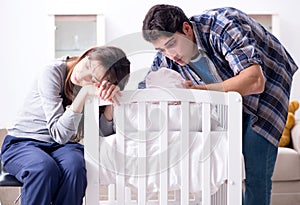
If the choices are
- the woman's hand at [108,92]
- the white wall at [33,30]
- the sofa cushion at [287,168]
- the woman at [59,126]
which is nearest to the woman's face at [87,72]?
the woman at [59,126]

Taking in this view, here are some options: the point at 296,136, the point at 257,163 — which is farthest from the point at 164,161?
the point at 296,136

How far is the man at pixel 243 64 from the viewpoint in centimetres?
184

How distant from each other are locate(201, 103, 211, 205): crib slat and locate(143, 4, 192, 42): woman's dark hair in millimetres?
330

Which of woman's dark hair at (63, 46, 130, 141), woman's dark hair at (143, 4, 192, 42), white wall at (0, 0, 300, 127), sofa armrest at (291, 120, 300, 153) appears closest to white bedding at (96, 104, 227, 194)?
woman's dark hair at (63, 46, 130, 141)

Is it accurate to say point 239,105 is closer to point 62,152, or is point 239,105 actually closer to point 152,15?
point 152,15

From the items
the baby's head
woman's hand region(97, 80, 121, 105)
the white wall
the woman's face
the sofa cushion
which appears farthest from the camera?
the white wall

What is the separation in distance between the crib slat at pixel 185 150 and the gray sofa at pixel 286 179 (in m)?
1.68

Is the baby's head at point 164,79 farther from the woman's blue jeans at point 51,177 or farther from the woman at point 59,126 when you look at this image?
the woman's blue jeans at point 51,177

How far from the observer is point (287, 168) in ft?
10.7

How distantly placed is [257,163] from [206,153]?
15.4 inches

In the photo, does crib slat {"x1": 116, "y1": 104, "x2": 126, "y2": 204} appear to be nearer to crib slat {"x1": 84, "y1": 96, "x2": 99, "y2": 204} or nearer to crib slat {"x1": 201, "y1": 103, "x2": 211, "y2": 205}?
crib slat {"x1": 84, "y1": 96, "x2": 99, "y2": 204}

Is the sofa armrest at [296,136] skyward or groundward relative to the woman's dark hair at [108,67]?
groundward

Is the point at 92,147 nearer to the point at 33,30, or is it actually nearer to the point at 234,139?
the point at 234,139

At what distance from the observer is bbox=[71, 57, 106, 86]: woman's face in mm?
1835
